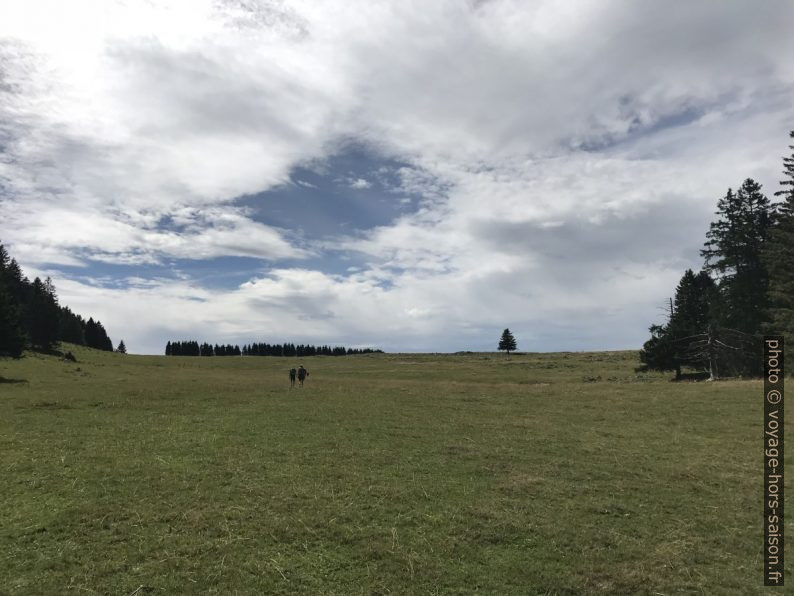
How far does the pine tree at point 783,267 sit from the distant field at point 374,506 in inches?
1143

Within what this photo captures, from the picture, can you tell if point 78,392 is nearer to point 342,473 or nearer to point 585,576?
point 342,473

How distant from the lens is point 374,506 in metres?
12.4

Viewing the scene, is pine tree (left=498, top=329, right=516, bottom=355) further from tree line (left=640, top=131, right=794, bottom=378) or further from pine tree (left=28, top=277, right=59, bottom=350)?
pine tree (left=28, top=277, right=59, bottom=350)

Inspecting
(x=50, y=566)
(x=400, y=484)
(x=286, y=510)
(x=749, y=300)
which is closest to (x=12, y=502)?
(x=50, y=566)

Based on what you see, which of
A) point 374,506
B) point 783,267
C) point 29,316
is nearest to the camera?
point 374,506

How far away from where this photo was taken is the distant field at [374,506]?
896 centimetres

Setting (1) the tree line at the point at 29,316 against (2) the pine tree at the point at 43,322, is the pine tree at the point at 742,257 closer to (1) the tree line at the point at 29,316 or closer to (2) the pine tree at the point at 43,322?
(1) the tree line at the point at 29,316

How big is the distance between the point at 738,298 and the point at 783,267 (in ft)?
35.7

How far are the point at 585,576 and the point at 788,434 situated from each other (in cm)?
1946

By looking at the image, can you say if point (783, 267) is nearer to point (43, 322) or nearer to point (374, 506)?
point (374, 506)

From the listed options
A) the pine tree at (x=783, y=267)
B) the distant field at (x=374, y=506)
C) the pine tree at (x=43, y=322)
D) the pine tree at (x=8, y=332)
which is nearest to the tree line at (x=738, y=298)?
the pine tree at (x=783, y=267)

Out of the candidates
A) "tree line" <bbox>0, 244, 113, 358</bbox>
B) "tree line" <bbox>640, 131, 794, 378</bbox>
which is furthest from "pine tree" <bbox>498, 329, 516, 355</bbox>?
"tree line" <bbox>0, 244, 113, 358</bbox>

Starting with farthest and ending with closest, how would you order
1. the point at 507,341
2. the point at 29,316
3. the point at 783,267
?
the point at 507,341 < the point at 29,316 < the point at 783,267

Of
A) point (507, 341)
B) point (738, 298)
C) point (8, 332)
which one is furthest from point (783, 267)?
point (507, 341)
